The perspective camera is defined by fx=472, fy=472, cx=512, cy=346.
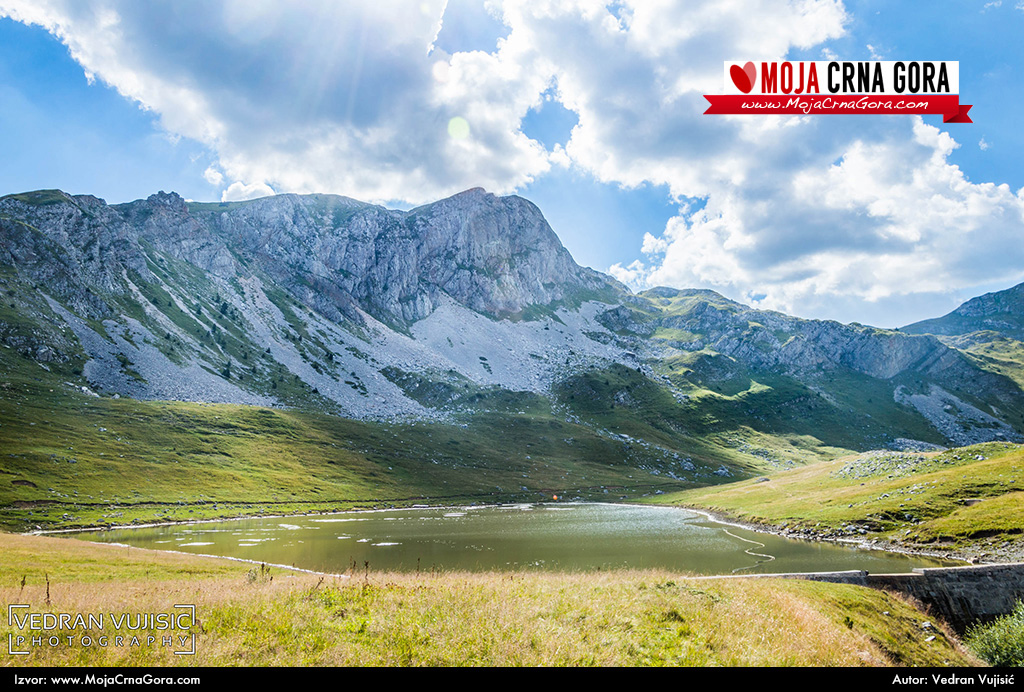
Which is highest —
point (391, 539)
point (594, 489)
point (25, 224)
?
point (25, 224)

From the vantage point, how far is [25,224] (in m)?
174

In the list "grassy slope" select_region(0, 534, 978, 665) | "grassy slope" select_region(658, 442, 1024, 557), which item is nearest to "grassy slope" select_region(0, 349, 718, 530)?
"grassy slope" select_region(658, 442, 1024, 557)

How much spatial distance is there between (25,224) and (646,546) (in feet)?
780

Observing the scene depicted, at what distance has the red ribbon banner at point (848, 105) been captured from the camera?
121ft

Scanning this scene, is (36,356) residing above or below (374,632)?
above

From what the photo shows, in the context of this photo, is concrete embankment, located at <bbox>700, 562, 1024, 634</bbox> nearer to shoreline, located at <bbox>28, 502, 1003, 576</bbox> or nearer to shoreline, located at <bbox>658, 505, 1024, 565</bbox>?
shoreline, located at <bbox>658, 505, 1024, 565</bbox>

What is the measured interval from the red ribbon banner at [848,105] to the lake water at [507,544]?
3815cm

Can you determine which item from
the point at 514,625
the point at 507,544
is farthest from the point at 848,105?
the point at 507,544

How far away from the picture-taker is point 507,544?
6106 cm

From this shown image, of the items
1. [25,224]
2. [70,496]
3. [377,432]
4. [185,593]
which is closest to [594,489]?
[377,432]

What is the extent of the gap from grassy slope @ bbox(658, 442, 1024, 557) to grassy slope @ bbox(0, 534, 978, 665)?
29.8 m
